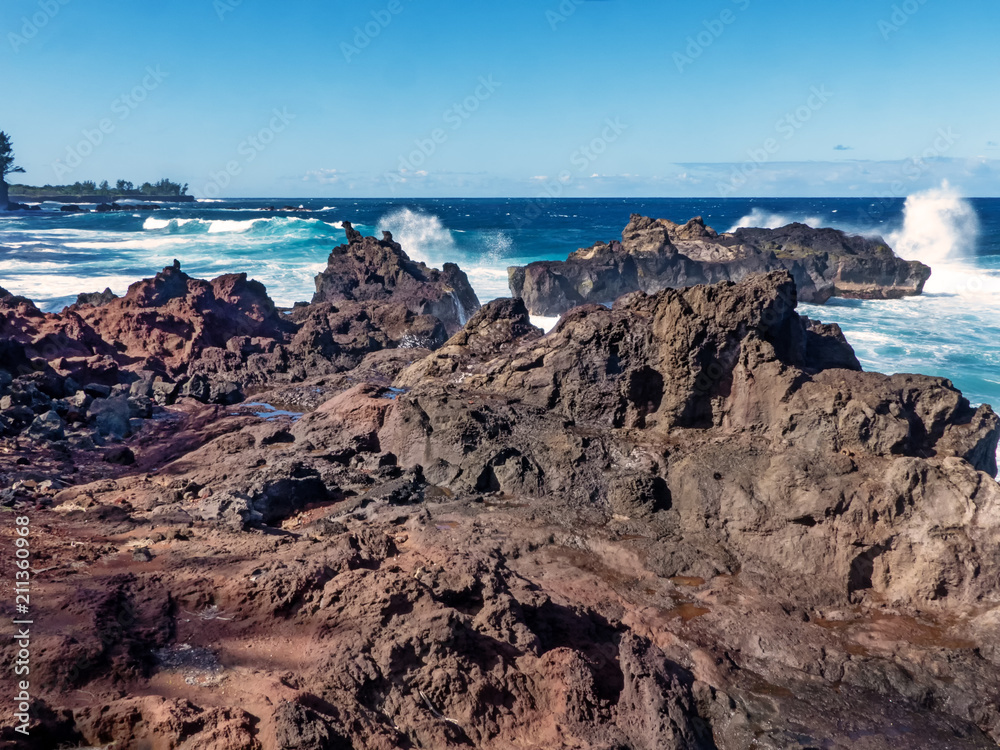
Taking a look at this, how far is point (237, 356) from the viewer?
1334 centimetres

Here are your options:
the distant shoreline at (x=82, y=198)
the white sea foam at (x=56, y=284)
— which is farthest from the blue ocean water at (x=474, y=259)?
the distant shoreline at (x=82, y=198)

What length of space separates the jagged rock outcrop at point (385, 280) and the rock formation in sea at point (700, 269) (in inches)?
212

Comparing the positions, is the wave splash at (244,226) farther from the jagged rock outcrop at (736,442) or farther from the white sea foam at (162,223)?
the jagged rock outcrop at (736,442)

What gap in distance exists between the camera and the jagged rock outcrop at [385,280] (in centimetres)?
1916

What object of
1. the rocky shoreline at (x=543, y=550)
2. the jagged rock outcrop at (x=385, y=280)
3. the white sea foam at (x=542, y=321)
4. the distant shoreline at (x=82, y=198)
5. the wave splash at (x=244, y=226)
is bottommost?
the white sea foam at (x=542, y=321)

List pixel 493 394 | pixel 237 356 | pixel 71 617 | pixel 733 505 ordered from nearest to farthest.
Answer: pixel 71 617 < pixel 733 505 < pixel 493 394 < pixel 237 356

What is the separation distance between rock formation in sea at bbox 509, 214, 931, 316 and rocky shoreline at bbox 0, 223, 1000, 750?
15.3 metres

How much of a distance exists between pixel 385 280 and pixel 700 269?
45.1ft

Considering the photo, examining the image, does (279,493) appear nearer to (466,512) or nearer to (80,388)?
(466,512)

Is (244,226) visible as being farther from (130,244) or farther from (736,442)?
(736,442)

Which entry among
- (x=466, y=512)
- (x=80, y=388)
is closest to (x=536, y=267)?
(x=80, y=388)

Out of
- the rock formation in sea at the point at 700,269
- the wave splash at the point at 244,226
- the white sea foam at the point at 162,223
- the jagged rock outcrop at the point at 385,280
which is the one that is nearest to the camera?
the jagged rock outcrop at the point at 385,280

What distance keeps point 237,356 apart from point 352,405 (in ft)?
18.0

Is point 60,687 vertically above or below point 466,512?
above
